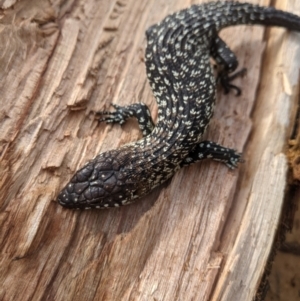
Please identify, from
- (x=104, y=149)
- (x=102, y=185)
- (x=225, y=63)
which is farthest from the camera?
(x=225, y=63)

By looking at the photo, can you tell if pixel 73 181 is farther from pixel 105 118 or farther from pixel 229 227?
pixel 229 227

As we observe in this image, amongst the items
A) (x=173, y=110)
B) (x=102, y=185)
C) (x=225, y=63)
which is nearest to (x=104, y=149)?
(x=102, y=185)

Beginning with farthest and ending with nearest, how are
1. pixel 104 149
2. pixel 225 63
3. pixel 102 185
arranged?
1. pixel 225 63
2. pixel 104 149
3. pixel 102 185

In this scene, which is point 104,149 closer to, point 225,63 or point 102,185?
point 102,185

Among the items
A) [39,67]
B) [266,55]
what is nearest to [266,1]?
[266,55]

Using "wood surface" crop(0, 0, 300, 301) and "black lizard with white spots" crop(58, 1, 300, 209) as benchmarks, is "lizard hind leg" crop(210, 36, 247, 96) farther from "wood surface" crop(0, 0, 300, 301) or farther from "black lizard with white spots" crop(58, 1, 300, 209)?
"wood surface" crop(0, 0, 300, 301)

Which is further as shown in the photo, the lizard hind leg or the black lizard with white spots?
the lizard hind leg

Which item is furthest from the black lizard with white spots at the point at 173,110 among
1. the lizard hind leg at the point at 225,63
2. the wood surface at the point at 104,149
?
the wood surface at the point at 104,149

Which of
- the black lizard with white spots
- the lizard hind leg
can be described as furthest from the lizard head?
the lizard hind leg

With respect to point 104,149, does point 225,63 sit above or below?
below
